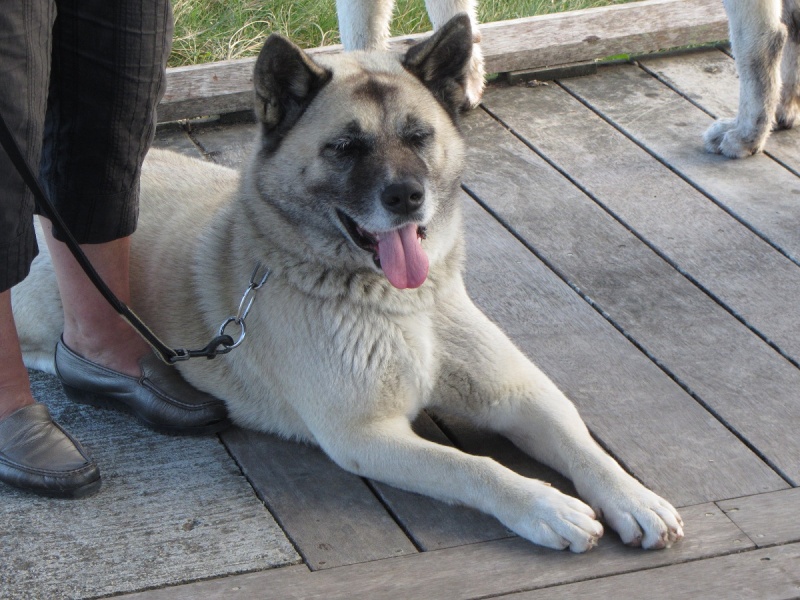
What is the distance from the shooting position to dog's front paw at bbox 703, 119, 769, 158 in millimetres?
3494

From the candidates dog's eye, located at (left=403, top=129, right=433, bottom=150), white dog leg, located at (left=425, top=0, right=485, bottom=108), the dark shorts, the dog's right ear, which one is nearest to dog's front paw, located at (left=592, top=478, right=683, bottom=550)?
dog's eye, located at (left=403, top=129, right=433, bottom=150)

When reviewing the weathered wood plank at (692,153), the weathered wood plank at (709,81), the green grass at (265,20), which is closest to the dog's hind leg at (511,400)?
the weathered wood plank at (692,153)

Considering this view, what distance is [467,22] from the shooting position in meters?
2.24

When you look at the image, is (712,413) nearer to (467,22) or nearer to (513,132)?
(467,22)

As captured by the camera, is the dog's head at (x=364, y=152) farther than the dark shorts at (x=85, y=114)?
Yes

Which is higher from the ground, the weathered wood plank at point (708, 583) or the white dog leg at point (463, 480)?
the white dog leg at point (463, 480)

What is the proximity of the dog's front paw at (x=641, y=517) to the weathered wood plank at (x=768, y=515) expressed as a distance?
13 cm

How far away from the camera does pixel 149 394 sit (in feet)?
7.91

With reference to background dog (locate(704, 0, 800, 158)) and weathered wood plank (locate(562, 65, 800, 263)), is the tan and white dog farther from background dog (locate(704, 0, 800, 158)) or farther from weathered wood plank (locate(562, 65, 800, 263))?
background dog (locate(704, 0, 800, 158))

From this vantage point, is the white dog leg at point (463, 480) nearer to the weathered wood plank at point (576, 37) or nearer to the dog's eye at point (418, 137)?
the dog's eye at point (418, 137)

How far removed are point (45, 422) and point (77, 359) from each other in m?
0.22

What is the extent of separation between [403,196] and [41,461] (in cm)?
89

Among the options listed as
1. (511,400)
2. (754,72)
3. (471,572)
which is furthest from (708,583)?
(754,72)

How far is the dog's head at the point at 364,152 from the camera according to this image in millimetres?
2160
